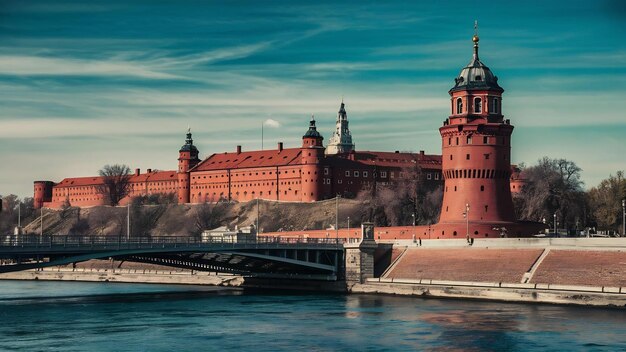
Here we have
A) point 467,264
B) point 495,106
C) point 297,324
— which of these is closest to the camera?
point 297,324

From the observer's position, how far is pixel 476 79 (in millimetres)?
102688

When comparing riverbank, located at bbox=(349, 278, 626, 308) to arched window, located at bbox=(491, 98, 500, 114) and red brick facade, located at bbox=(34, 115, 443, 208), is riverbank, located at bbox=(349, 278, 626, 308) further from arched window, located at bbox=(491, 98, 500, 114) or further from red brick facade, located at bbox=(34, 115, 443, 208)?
red brick facade, located at bbox=(34, 115, 443, 208)

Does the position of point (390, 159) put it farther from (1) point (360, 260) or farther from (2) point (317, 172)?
(1) point (360, 260)

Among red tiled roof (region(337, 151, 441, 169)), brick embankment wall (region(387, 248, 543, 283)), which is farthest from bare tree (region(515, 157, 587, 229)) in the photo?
red tiled roof (region(337, 151, 441, 169))

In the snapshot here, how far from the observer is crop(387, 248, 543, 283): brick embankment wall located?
80.9 m

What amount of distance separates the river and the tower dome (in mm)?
27524

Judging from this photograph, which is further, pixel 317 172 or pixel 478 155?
pixel 317 172

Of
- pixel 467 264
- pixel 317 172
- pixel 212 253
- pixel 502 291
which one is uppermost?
pixel 317 172

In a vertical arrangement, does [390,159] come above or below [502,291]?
above

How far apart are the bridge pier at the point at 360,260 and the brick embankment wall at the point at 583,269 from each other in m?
16.6

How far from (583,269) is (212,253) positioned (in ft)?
92.7

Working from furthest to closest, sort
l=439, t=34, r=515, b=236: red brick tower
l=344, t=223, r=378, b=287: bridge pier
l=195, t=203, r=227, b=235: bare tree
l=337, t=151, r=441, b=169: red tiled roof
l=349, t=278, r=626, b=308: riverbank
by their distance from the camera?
l=337, t=151, r=441, b=169: red tiled roof
l=195, t=203, r=227, b=235: bare tree
l=439, t=34, r=515, b=236: red brick tower
l=344, t=223, r=378, b=287: bridge pier
l=349, t=278, r=626, b=308: riverbank

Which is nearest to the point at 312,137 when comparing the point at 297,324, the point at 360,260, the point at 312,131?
the point at 312,131

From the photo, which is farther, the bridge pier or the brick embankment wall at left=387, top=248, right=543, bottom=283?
the bridge pier
